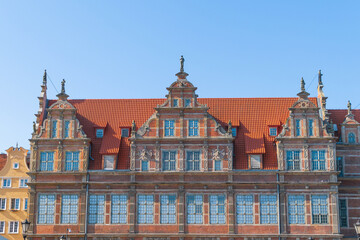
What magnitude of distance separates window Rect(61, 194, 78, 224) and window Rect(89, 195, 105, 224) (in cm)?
117

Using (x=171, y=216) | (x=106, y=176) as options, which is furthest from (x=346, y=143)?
(x=106, y=176)

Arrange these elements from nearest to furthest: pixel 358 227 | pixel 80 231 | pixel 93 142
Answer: pixel 358 227, pixel 80 231, pixel 93 142

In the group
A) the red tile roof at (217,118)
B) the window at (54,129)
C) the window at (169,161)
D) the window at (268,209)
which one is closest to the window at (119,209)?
the red tile roof at (217,118)

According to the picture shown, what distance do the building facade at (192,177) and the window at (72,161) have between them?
0.08 m

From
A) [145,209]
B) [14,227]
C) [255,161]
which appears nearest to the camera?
[145,209]

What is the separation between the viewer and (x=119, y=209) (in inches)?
1764

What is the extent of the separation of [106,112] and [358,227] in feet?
84.8

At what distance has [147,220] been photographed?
44.5 metres

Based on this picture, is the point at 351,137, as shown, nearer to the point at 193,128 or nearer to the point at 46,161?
the point at 193,128

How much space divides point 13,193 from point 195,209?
2146 cm

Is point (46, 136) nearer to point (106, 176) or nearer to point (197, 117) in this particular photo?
point (106, 176)

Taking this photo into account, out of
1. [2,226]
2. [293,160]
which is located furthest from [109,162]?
[2,226]

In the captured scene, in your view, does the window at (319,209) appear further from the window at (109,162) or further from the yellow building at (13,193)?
the yellow building at (13,193)

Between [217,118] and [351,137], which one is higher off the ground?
[217,118]
